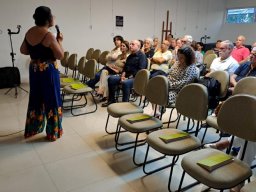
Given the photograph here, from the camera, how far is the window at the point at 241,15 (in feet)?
29.0

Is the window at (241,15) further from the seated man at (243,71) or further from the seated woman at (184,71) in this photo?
the seated woman at (184,71)

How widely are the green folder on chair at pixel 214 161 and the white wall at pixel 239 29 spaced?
8.59 meters

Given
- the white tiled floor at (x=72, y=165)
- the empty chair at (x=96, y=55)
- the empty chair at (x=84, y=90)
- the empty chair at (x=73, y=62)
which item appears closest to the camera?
the white tiled floor at (x=72, y=165)

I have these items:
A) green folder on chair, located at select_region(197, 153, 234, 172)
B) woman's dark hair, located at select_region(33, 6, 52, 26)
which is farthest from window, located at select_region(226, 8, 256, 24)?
green folder on chair, located at select_region(197, 153, 234, 172)

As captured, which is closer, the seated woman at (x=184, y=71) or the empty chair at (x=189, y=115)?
the empty chair at (x=189, y=115)

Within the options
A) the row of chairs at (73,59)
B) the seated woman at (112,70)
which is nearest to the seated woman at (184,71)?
the seated woman at (112,70)

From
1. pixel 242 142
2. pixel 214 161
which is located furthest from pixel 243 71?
pixel 214 161

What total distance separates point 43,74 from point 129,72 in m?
1.80

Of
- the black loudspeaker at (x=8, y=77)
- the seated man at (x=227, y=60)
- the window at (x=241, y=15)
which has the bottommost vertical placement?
the black loudspeaker at (x=8, y=77)

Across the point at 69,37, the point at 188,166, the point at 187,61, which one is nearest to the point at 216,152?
the point at 188,166

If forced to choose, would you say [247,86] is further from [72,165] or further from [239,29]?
[239,29]

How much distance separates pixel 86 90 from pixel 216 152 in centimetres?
242

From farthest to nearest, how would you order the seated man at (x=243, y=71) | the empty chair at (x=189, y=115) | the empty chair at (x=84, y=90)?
1. the empty chair at (x=84, y=90)
2. the seated man at (x=243, y=71)
3. the empty chair at (x=189, y=115)

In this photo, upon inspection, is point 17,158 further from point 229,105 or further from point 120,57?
point 120,57
